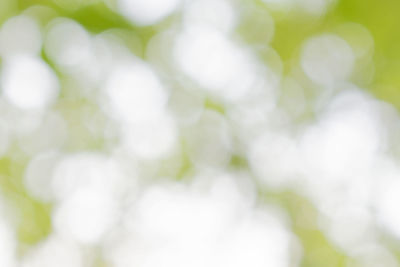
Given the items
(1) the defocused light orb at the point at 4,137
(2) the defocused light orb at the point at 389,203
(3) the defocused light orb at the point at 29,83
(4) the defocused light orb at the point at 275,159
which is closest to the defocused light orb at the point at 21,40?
(3) the defocused light orb at the point at 29,83

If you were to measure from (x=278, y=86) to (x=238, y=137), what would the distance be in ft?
1.19

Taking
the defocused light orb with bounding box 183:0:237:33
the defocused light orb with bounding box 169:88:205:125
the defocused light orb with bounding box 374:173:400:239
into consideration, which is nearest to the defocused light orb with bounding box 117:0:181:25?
the defocused light orb with bounding box 183:0:237:33

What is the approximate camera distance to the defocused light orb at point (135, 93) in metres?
2.17

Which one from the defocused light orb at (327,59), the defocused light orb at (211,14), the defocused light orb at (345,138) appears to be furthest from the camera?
the defocused light orb at (211,14)

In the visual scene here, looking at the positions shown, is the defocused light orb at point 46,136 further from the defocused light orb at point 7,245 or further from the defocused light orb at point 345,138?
the defocused light orb at point 345,138

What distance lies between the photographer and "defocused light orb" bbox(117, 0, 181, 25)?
57.1 inches

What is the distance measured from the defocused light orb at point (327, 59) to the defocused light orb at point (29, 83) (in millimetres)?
891

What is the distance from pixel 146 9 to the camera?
159 centimetres

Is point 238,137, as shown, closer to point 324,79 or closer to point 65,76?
point 324,79

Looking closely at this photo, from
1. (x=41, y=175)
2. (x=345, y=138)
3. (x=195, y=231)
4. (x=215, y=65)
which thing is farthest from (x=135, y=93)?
(x=345, y=138)

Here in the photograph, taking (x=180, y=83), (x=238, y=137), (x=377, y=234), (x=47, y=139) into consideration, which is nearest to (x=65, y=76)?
(x=47, y=139)

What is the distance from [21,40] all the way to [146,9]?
0.42 metres

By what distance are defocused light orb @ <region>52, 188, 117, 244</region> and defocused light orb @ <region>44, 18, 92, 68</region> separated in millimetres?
668

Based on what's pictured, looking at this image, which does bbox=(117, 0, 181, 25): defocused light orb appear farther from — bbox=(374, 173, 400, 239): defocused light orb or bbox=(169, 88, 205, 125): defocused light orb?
bbox=(374, 173, 400, 239): defocused light orb
